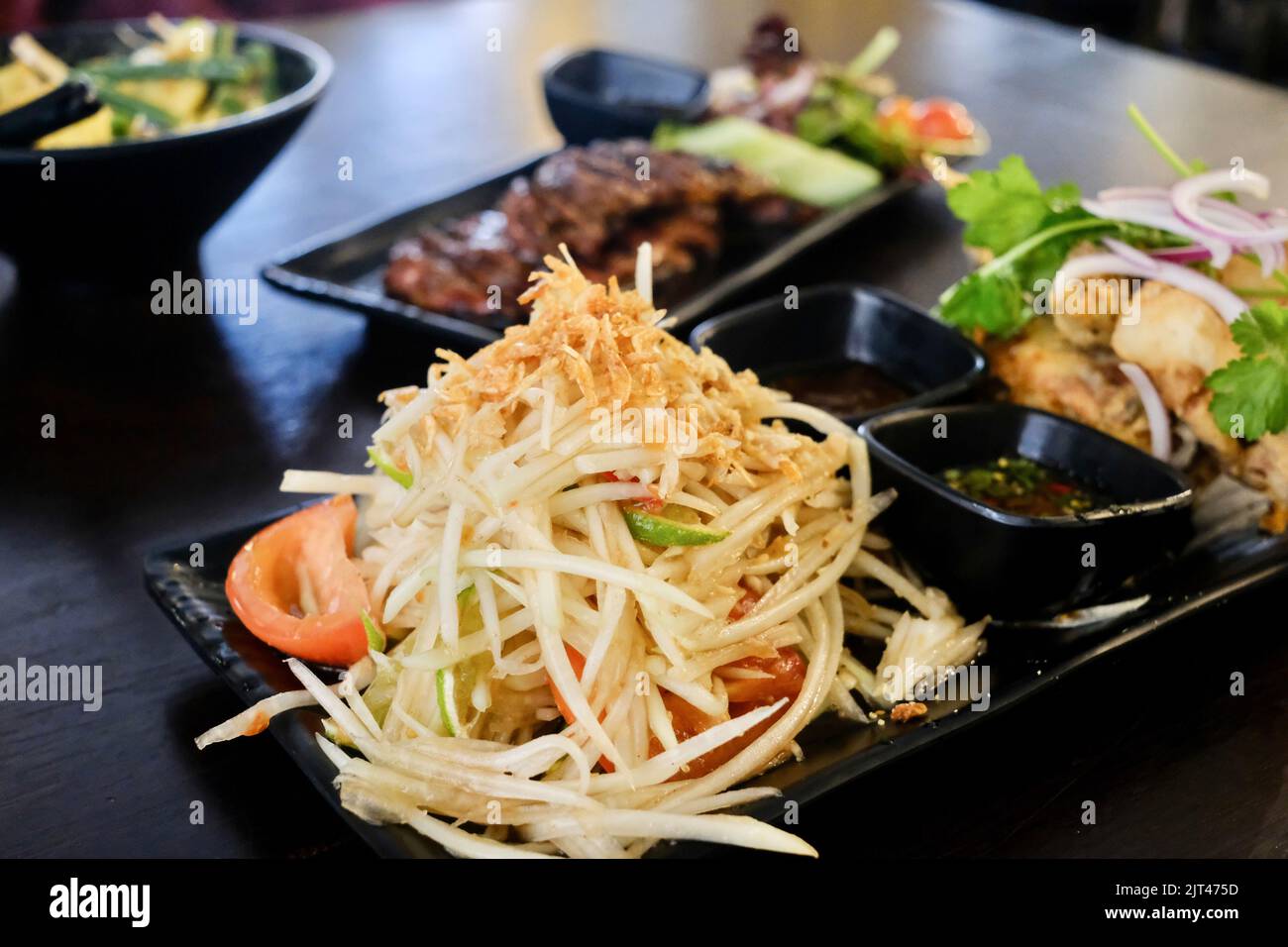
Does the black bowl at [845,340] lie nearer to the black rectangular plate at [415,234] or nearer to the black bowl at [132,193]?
the black rectangular plate at [415,234]

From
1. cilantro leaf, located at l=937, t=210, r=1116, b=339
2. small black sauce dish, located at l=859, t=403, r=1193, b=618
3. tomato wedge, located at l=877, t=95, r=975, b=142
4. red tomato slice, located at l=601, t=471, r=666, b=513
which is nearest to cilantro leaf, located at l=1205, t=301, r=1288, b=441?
small black sauce dish, located at l=859, t=403, r=1193, b=618

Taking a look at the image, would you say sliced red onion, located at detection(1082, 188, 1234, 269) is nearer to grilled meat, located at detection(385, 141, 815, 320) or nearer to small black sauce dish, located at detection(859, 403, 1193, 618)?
small black sauce dish, located at detection(859, 403, 1193, 618)

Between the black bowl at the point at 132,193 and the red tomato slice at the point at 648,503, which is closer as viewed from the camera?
the red tomato slice at the point at 648,503

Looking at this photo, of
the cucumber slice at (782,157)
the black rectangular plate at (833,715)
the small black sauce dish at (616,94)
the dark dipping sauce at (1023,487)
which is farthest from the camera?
the small black sauce dish at (616,94)

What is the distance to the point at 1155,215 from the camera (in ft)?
9.90

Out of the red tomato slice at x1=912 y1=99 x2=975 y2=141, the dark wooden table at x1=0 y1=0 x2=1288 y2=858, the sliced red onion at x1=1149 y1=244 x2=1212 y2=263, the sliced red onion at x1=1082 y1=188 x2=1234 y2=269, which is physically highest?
the sliced red onion at x1=1082 y1=188 x2=1234 y2=269

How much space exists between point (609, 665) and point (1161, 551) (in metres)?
1.18

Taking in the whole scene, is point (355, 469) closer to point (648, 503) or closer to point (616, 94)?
point (648, 503)

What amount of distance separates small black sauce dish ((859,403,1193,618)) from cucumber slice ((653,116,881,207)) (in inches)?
76.5

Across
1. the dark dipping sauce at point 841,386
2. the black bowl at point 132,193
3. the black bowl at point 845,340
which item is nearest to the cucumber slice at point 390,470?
the black bowl at point 845,340

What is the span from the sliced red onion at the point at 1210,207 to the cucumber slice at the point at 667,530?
1.51m

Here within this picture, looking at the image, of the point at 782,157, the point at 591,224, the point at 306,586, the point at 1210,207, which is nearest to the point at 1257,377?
the point at 1210,207

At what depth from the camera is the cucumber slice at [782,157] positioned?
4605 mm

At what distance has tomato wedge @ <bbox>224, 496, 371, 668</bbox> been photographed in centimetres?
231
